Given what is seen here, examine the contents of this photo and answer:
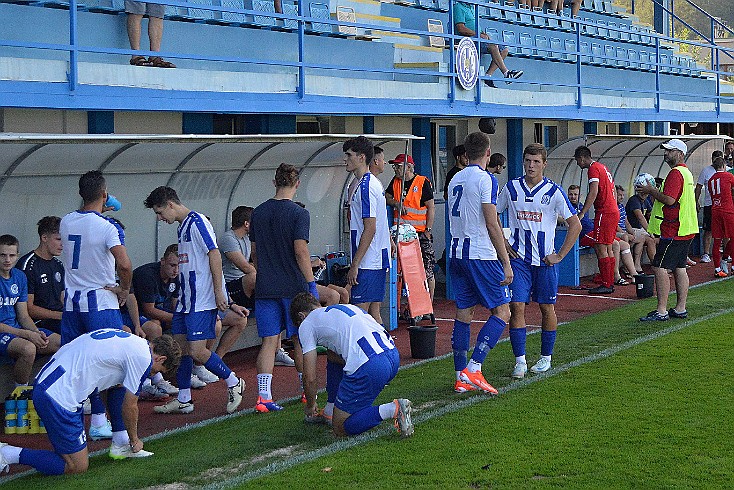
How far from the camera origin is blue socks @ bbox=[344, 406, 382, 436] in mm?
6660

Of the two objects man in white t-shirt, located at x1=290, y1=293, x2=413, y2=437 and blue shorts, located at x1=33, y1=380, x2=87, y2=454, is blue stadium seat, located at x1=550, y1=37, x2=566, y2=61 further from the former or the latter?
blue shorts, located at x1=33, y1=380, x2=87, y2=454

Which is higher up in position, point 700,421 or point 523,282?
point 523,282

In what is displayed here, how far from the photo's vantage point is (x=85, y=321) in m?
7.41

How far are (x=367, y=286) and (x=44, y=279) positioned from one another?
2.56m

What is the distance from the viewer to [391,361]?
6.73m

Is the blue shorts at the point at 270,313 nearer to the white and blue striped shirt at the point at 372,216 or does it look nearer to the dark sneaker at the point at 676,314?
the white and blue striped shirt at the point at 372,216

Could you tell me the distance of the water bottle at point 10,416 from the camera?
741 centimetres

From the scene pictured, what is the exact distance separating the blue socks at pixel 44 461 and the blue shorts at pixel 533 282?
12.4ft

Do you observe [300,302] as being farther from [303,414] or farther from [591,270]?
[591,270]

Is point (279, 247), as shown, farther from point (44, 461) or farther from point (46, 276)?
point (44, 461)

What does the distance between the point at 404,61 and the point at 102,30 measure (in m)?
6.10

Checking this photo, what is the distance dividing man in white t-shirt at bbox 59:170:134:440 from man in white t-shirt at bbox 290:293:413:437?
146 cm

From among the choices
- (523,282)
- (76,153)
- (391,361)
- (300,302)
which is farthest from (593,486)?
(76,153)

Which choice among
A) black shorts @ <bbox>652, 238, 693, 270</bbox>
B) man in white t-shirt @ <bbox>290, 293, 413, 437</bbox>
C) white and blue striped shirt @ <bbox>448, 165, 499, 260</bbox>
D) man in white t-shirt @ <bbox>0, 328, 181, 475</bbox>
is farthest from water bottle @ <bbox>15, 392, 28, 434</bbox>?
black shorts @ <bbox>652, 238, 693, 270</bbox>
